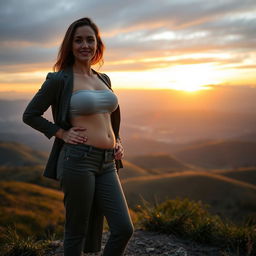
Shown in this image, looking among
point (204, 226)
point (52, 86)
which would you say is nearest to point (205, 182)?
point (204, 226)

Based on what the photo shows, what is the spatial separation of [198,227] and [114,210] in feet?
10.1

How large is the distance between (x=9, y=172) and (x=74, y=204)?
4946cm

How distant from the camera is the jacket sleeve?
3.48 m

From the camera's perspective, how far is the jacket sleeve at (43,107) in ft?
11.4

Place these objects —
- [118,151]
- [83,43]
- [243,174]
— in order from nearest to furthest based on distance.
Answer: [83,43]
[118,151]
[243,174]

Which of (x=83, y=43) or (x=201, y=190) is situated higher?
(x=83, y=43)

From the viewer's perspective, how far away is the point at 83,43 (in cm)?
366

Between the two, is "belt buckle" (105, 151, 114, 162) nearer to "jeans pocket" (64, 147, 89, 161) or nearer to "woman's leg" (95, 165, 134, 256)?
"woman's leg" (95, 165, 134, 256)

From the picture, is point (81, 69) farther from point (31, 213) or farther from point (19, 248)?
point (31, 213)

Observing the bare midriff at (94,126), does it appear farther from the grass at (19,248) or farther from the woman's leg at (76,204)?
the grass at (19,248)

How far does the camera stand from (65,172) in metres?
3.43

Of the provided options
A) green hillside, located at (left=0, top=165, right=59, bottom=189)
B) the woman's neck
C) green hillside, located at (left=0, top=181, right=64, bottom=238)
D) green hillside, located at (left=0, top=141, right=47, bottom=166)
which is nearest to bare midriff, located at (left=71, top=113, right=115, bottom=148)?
the woman's neck

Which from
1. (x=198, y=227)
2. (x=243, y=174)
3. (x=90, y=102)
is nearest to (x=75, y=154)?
(x=90, y=102)

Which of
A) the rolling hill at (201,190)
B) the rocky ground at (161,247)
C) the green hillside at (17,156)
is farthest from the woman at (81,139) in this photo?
the green hillside at (17,156)
